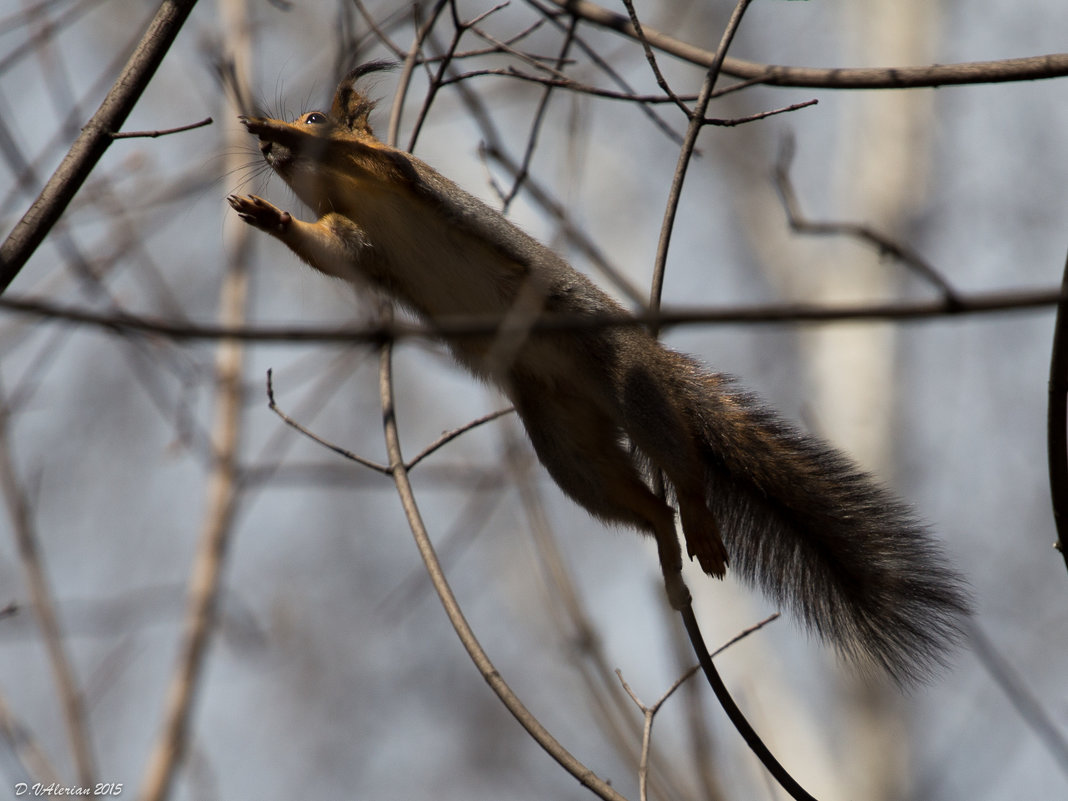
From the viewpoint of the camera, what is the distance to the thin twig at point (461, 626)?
6.23 feet

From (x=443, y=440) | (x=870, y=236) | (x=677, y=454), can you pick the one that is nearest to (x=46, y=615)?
(x=443, y=440)

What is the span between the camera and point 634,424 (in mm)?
2594

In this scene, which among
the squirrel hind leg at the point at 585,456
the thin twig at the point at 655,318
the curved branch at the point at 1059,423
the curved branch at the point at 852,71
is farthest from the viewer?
the squirrel hind leg at the point at 585,456

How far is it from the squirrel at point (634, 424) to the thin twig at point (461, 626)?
26 centimetres

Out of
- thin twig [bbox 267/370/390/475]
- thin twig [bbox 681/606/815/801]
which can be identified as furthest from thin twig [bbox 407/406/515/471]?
thin twig [bbox 681/606/815/801]

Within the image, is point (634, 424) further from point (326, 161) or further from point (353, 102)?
point (353, 102)

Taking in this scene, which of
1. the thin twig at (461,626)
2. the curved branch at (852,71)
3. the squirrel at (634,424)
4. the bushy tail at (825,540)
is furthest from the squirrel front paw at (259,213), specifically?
the bushy tail at (825,540)

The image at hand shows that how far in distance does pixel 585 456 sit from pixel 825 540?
61 centimetres

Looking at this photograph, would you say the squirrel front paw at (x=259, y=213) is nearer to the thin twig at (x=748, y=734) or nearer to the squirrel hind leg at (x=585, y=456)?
the squirrel hind leg at (x=585, y=456)

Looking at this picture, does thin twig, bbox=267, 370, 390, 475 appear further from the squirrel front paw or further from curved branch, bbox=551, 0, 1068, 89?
curved branch, bbox=551, 0, 1068, 89

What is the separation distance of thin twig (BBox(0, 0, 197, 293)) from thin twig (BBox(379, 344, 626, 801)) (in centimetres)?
62

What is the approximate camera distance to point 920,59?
7.66m

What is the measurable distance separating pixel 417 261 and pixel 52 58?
47.1 inches

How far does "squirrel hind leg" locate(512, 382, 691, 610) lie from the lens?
270 centimetres
